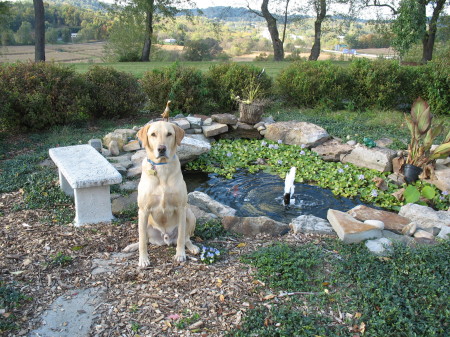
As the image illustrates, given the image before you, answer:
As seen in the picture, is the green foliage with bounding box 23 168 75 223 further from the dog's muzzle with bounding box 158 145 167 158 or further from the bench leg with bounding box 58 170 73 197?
the dog's muzzle with bounding box 158 145 167 158

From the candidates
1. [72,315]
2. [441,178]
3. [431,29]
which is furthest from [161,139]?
[431,29]

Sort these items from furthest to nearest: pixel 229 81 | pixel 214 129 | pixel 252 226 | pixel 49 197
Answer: pixel 229 81, pixel 214 129, pixel 49 197, pixel 252 226

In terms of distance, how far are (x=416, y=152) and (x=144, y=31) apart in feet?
74.6

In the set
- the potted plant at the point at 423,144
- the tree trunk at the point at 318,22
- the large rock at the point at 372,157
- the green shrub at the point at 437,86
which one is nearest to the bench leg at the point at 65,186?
the large rock at the point at 372,157

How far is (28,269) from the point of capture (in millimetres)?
3590

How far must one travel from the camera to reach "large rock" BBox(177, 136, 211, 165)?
7.25 meters

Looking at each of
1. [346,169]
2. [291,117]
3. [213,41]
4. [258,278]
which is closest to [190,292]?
[258,278]

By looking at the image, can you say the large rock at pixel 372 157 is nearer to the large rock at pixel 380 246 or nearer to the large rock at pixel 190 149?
the large rock at pixel 190 149

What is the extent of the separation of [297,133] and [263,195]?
292cm

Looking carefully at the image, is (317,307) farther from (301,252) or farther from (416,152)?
(416,152)

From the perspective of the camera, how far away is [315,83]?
11250 millimetres

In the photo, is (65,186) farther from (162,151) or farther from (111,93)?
(111,93)

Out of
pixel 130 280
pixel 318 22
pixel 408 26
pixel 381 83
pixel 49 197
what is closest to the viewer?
pixel 130 280

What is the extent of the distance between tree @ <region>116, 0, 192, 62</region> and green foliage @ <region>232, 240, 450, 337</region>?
23.8m
